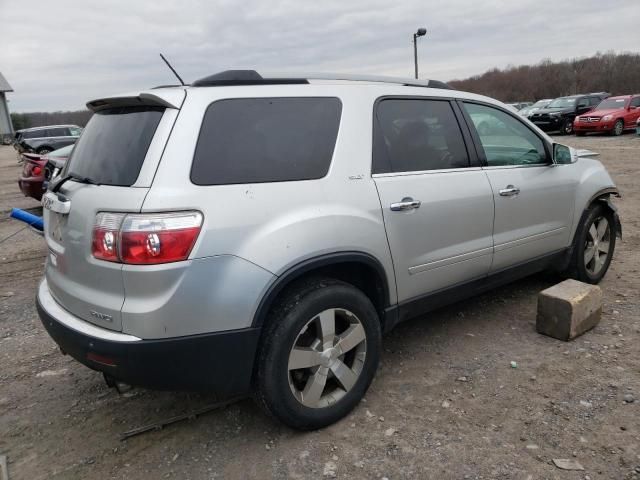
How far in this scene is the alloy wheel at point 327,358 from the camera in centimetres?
265

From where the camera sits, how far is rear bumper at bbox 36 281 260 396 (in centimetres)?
225

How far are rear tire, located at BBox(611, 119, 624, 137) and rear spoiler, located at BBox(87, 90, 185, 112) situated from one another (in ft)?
73.6

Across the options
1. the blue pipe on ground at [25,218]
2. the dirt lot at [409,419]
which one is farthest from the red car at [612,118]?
the blue pipe on ground at [25,218]

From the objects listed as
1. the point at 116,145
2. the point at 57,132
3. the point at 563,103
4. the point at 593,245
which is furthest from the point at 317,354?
the point at 563,103

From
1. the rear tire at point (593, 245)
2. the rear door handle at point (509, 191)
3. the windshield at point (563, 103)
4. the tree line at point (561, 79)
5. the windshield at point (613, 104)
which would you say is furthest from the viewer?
the tree line at point (561, 79)

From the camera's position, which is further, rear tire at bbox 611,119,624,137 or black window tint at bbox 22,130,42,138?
black window tint at bbox 22,130,42,138

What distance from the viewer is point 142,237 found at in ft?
7.16

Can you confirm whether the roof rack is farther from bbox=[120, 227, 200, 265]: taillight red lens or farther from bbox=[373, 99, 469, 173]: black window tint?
bbox=[120, 227, 200, 265]: taillight red lens

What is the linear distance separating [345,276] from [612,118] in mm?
21640

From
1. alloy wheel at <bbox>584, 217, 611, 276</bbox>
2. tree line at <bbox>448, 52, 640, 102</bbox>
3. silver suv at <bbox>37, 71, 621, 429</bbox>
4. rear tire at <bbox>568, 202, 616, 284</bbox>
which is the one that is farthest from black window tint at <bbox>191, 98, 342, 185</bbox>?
tree line at <bbox>448, 52, 640, 102</bbox>

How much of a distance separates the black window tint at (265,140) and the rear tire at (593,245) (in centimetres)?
270

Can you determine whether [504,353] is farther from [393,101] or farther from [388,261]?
[393,101]

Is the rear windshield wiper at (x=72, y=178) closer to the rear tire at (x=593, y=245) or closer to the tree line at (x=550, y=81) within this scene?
the rear tire at (x=593, y=245)

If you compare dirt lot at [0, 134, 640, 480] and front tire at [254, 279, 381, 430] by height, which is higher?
front tire at [254, 279, 381, 430]
